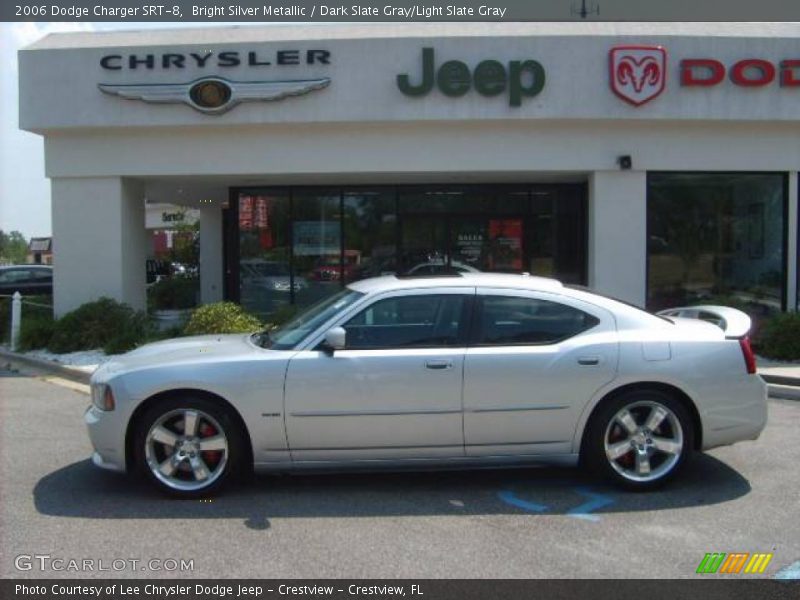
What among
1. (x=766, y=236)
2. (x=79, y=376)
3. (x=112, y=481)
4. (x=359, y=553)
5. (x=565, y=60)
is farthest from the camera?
(x=766, y=236)

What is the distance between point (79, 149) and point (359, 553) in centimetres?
1083

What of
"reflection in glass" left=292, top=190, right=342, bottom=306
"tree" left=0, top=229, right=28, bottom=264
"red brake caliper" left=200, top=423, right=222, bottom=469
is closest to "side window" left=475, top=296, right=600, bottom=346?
"red brake caliper" left=200, top=423, right=222, bottom=469

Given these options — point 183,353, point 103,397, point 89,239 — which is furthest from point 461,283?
point 89,239

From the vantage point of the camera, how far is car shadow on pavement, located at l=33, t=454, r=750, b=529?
5.21 m

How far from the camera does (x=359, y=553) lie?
4504 millimetres

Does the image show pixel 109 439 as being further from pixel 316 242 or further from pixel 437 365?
pixel 316 242

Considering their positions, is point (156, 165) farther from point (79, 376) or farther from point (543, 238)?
point (543, 238)

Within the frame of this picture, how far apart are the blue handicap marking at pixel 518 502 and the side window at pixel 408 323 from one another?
110 cm

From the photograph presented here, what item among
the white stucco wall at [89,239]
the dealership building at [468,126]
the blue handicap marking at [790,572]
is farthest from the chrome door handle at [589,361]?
the white stucco wall at [89,239]

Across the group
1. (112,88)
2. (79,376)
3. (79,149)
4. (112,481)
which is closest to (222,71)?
(112,88)

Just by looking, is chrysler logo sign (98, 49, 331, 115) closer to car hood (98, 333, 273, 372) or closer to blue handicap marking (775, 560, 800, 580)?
car hood (98, 333, 273, 372)

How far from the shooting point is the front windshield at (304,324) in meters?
5.66

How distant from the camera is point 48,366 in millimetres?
11547

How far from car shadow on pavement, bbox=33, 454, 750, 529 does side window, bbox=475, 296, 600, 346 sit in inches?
42.2
